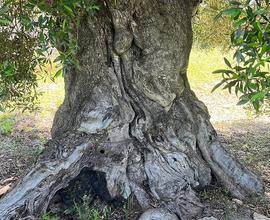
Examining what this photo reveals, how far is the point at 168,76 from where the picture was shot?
10.6 feet

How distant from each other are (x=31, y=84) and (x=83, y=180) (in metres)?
1.02

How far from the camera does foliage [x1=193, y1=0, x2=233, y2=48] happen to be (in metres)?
5.02

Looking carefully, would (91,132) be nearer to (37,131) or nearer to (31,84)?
(31,84)

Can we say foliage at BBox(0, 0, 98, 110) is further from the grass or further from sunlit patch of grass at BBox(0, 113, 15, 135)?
sunlit patch of grass at BBox(0, 113, 15, 135)

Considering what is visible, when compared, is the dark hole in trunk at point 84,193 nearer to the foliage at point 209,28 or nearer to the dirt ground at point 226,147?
the dirt ground at point 226,147

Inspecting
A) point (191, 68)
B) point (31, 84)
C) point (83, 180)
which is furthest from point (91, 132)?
point (191, 68)

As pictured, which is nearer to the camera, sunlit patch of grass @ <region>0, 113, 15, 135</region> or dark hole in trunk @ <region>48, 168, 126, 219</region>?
dark hole in trunk @ <region>48, 168, 126, 219</region>

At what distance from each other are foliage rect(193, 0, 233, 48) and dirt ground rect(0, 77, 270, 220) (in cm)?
114

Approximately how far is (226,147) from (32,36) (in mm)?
2656

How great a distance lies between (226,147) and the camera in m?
5.09

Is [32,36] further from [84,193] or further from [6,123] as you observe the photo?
[6,123]

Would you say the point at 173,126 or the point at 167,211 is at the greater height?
the point at 173,126

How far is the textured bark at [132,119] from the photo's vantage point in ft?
10.0

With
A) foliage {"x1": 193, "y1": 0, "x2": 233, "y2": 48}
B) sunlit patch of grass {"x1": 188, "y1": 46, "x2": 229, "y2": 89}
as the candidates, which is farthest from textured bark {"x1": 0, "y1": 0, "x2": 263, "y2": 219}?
sunlit patch of grass {"x1": 188, "y1": 46, "x2": 229, "y2": 89}
